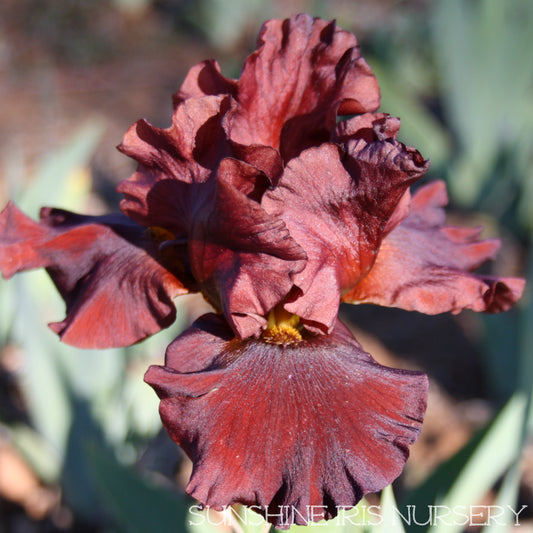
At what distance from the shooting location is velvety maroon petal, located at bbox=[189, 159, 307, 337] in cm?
64

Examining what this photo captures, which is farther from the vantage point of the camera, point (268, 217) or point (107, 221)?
point (107, 221)

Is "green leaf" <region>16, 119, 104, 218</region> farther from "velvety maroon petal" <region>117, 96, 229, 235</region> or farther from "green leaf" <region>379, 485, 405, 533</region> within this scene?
"green leaf" <region>379, 485, 405, 533</region>

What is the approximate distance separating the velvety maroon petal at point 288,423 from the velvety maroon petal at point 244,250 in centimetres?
6

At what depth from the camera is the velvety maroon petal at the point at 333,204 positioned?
66 centimetres

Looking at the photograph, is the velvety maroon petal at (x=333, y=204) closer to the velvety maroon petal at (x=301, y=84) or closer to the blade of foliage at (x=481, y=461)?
the velvety maroon petal at (x=301, y=84)

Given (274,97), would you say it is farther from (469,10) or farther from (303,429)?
(469,10)

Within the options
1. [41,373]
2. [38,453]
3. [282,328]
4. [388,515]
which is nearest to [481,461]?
[388,515]

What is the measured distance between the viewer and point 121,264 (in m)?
0.80

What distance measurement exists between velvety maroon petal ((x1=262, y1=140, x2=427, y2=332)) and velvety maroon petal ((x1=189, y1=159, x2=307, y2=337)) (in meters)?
0.03

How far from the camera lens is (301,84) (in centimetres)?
79

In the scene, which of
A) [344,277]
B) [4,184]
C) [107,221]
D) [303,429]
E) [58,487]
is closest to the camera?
[303,429]

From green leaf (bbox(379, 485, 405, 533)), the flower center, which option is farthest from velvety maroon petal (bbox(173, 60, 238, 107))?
green leaf (bbox(379, 485, 405, 533))

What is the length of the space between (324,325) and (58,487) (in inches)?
51.4

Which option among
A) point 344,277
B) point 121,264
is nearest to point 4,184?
point 121,264
